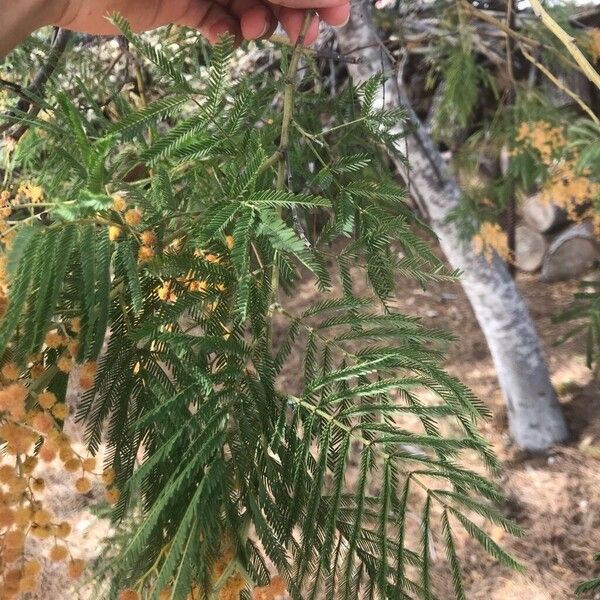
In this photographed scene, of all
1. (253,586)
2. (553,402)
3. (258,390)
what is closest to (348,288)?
(258,390)

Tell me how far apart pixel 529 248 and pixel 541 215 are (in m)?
0.25

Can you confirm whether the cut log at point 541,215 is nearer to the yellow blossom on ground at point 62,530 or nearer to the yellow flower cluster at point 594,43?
the yellow flower cluster at point 594,43

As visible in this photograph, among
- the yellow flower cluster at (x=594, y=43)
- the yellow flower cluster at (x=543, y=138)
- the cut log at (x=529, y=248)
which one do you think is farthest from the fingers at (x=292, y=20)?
the cut log at (x=529, y=248)

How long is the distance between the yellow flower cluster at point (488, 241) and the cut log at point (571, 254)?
1.63 metres

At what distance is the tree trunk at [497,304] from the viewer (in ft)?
7.95

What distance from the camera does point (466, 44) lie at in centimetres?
220

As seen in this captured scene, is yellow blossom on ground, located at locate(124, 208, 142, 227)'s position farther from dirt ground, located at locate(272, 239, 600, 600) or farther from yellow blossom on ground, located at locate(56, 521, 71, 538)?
dirt ground, located at locate(272, 239, 600, 600)

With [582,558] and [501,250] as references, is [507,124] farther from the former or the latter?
[582,558]

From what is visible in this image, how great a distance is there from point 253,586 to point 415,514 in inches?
82.6

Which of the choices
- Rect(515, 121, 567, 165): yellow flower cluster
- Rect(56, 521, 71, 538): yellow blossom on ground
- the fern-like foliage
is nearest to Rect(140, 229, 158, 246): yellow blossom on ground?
the fern-like foliage

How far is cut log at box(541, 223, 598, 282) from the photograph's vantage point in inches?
Result: 153

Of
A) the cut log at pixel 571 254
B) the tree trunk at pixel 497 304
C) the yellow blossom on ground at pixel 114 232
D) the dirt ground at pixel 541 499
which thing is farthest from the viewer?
the cut log at pixel 571 254

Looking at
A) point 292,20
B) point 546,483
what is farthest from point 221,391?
point 546,483

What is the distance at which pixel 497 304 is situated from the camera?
2.68m
